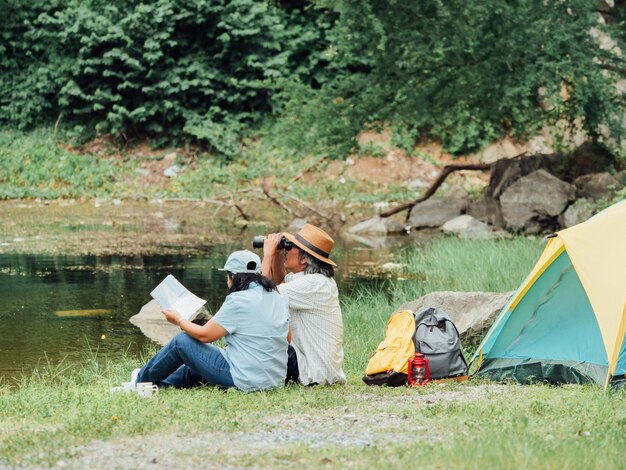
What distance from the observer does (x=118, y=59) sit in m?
24.1

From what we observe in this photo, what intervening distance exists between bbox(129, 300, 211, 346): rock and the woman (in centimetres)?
329

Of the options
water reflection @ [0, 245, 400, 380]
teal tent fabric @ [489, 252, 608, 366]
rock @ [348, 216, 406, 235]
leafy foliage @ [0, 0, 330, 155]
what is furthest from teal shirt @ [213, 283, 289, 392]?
leafy foliage @ [0, 0, 330, 155]

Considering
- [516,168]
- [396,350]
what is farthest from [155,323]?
[516,168]

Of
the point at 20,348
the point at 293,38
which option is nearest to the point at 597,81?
the point at 20,348

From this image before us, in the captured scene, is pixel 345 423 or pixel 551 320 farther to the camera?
pixel 551 320

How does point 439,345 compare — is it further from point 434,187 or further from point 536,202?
point 434,187

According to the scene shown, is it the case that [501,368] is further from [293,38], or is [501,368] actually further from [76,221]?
[293,38]

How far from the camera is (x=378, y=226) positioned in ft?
61.0

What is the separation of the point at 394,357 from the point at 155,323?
4215 mm

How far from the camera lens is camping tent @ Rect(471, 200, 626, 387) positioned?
6.58 m

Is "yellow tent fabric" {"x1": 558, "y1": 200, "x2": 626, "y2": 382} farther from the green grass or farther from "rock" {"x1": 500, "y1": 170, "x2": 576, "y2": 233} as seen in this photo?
"rock" {"x1": 500, "y1": 170, "x2": 576, "y2": 233}

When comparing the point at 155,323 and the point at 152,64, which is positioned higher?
the point at 152,64

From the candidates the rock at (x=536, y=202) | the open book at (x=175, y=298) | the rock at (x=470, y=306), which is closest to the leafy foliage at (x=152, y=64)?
the rock at (x=536, y=202)

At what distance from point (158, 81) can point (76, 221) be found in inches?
257
